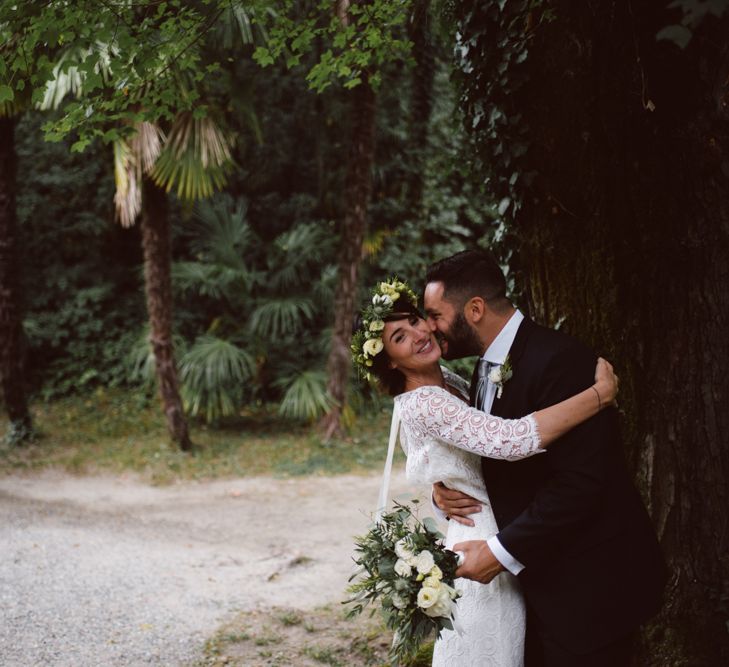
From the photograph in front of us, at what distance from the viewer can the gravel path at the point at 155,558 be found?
528cm

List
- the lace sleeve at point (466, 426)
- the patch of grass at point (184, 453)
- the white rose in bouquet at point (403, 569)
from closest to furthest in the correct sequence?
the lace sleeve at point (466, 426)
the white rose in bouquet at point (403, 569)
the patch of grass at point (184, 453)

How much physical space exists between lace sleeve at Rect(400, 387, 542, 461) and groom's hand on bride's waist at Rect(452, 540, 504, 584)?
0.36 meters

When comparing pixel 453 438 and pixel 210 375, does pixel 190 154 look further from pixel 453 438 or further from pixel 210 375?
pixel 453 438

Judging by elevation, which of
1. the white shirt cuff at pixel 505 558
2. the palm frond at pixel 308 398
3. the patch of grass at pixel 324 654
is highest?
the white shirt cuff at pixel 505 558

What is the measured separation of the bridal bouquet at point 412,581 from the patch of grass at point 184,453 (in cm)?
781

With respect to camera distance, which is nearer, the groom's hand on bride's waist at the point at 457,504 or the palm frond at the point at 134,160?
the groom's hand on bride's waist at the point at 457,504

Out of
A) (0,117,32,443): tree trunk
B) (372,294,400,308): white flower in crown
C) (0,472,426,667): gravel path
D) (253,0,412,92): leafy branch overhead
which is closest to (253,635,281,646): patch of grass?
(0,472,426,667): gravel path

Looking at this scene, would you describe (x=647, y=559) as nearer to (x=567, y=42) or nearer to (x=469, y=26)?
(x=567, y=42)

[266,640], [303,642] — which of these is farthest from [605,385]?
[266,640]

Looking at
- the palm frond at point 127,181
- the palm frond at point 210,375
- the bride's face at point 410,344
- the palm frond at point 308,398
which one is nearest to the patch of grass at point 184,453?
the palm frond at point 308,398

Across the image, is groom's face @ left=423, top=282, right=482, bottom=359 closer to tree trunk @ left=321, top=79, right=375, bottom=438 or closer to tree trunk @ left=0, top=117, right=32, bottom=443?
tree trunk @ left=321, top=79, right=375, bottom=438

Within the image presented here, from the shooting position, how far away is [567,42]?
325cm

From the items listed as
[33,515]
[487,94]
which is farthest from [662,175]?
[33,515]

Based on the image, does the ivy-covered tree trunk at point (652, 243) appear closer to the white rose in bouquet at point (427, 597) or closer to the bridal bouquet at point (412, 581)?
the bridal bouquet at point (412, 581)
